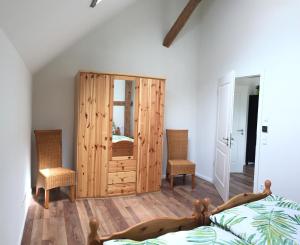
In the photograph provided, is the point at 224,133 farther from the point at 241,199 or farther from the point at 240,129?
the point at 241,199

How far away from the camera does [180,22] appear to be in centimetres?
445

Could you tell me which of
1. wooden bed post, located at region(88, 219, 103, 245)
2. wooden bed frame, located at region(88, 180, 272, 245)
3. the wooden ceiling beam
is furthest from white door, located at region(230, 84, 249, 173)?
wooden bed post, located at region(88, 219, 103, 245)

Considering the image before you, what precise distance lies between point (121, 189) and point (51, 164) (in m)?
1.15

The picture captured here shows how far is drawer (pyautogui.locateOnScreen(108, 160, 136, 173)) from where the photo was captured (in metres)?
3.91

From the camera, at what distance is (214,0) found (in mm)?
4676

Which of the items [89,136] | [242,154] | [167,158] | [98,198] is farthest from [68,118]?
[242,154]

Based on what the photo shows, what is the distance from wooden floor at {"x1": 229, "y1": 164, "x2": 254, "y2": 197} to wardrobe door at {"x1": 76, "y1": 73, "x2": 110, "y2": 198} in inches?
88.0

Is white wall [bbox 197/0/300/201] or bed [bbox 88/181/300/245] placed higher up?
white wall [bbox 197/0/300/201]

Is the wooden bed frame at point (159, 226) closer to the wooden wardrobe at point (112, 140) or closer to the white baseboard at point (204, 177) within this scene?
the wooden wardrobe at point (112, 140)

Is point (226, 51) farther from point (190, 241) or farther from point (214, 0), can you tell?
point (190, 241)

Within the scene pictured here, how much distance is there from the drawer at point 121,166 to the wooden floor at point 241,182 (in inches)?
68.5

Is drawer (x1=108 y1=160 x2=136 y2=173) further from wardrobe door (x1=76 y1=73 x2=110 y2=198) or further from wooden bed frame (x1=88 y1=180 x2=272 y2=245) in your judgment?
wooden bed frame (x1=88 y1=180 x2=272 y2=245)

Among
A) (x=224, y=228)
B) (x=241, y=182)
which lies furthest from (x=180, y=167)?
(x=224, y=228)

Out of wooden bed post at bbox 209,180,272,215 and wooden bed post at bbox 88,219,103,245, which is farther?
wooden bed post at bbox 209,180,272,215
